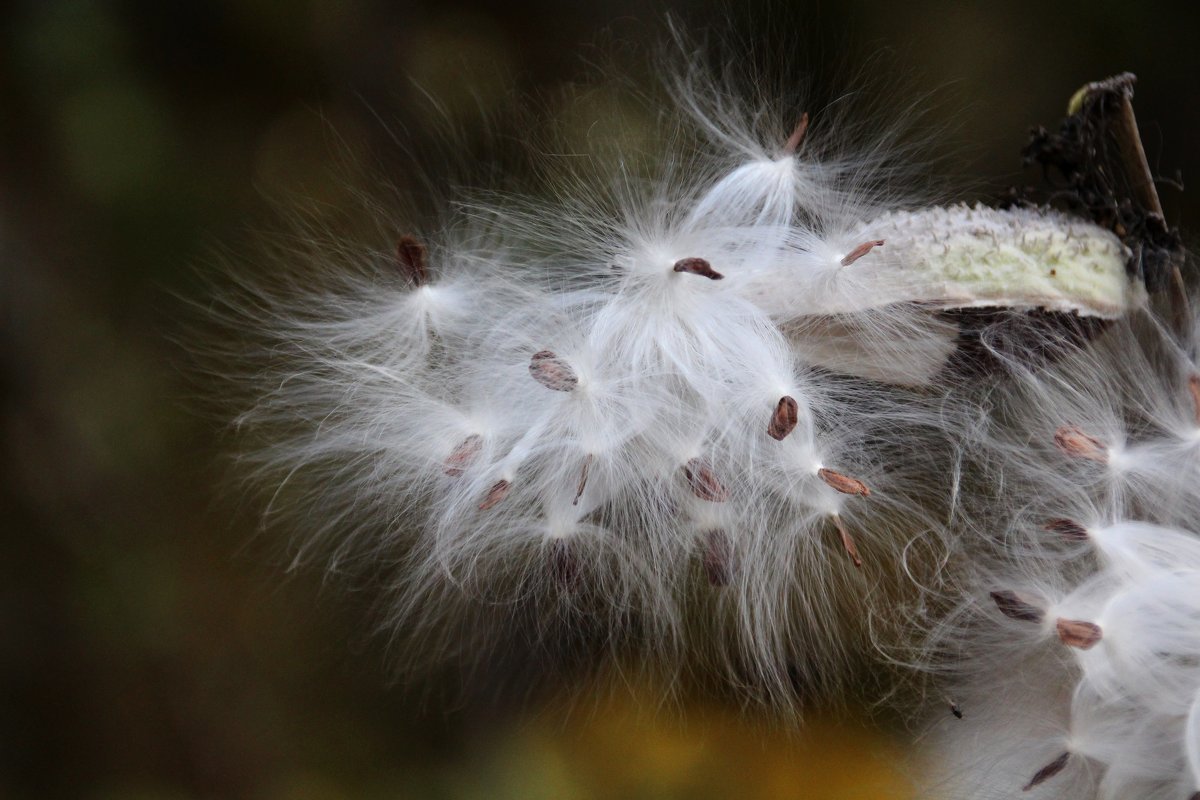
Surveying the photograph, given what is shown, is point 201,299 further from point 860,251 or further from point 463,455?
point 860,251

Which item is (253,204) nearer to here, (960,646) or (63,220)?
(63,220)

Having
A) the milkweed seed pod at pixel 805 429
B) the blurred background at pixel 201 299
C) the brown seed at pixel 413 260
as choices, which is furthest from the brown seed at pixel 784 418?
the blurred background at pixel 201 299

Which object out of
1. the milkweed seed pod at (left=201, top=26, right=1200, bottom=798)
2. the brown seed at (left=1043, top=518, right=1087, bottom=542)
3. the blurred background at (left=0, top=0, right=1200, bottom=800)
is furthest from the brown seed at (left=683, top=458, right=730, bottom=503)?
the blurred background at (left=0, top=0, right=1200, bottom=800)

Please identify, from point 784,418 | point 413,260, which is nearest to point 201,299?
point 413,260

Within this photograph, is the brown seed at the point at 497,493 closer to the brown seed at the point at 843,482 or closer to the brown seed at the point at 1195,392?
the brown seed at the point at 843,482

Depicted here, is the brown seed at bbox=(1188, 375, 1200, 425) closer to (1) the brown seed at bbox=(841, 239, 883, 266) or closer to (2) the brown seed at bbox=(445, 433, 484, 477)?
(1) the brown seed at bbox=(841, 239, 883, 266)

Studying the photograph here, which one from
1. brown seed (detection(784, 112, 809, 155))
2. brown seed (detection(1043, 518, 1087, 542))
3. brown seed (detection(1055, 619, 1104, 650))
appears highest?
→ brown seed (detection(784, 112, 809, 155))
